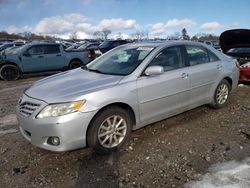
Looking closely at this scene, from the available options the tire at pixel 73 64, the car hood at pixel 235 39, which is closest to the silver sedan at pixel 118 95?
the car hood at pixel 235 39

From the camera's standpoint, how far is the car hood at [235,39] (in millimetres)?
8203

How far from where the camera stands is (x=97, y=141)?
3.68 m

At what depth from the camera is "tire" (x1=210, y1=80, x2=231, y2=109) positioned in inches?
219

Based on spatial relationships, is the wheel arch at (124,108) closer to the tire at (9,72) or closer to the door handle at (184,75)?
the door handle at (184,75)

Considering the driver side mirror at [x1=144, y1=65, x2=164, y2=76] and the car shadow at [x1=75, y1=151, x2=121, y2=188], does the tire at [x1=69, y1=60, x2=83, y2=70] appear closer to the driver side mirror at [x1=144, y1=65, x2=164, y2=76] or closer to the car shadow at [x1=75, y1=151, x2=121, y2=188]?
the driver side mirror at [x1=144, y1=65, x2=164, y2=76]

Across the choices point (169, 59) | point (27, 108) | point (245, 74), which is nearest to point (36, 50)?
point (245, 74)

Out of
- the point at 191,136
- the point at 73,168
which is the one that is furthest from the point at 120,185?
the point at 191,136

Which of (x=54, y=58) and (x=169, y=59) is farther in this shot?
(x=54, y=58)

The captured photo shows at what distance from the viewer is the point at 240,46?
903cm

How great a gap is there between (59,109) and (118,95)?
0.84m

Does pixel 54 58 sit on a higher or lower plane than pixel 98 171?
higher

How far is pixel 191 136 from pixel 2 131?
3.37m

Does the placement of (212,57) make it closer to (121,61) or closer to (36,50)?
(121,61)

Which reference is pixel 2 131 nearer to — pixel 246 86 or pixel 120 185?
pixel 120 185
